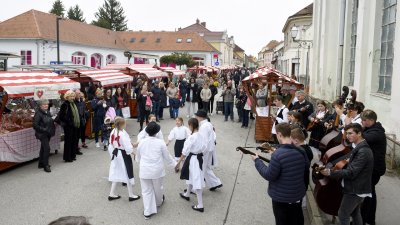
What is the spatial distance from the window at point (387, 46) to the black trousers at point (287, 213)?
8227mm

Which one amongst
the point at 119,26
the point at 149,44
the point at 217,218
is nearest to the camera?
the point at 217,218

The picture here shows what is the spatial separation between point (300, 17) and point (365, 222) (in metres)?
32.6

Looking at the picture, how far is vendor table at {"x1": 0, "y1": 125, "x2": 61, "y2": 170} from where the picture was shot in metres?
9.29

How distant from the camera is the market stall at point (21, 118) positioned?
30.6 ft

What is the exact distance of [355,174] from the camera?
472 centimetres

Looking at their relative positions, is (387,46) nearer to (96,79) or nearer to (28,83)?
(96,79)

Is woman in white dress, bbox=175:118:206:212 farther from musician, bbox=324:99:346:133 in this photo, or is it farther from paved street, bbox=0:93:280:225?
musician, bbox=324:99:346:133

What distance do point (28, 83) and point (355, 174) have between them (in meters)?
8.30

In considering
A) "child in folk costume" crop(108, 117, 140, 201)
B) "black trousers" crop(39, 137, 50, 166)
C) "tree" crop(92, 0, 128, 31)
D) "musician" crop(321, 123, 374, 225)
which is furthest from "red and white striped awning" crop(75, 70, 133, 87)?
"tree" crop(92, 0, 128, 31)

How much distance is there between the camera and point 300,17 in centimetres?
3591

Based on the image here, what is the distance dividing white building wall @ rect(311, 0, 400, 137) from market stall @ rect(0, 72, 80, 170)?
29.5 feet

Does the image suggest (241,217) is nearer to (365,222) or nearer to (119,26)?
(365,222)

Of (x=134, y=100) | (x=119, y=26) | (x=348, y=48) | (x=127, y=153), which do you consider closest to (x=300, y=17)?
(x=348, y=48)

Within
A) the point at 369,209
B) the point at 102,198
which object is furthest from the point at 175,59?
the point at 369,209
